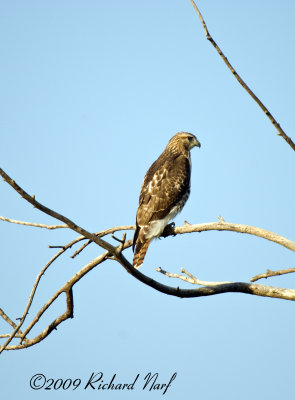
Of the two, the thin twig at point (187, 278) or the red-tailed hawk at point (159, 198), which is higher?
the red-tailed hawk at point (159, 198)

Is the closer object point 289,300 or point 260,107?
point 260,107

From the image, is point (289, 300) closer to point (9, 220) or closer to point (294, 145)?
Result: point (294, 145)

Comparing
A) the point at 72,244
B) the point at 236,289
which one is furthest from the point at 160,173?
the point at 236,289

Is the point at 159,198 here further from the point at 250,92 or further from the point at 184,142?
the point at 250,92

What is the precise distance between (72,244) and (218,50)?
306cm

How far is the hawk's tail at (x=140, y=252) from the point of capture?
7.49 metres

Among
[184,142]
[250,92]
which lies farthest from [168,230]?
[250,92]

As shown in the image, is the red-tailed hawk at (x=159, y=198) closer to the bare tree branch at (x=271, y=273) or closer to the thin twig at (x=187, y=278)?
the thin twig at (x=187, y=278)

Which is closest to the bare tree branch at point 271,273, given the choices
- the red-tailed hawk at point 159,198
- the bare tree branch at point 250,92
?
the bare tree branch at point 250,92

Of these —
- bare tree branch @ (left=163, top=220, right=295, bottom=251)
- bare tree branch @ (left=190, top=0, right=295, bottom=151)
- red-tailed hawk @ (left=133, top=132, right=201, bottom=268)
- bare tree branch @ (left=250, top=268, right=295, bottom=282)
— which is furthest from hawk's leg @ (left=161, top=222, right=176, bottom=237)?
bare tree branch @ (left=190, top=0, right=295, bottom=151)

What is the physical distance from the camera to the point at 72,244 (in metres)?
5.35

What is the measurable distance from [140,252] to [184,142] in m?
2.76

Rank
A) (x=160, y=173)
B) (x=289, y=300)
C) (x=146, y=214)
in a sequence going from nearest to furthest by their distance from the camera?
(x=289, y=300), (x=146, y=214), (x=160, y=173)

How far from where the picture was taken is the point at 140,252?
7559mm
